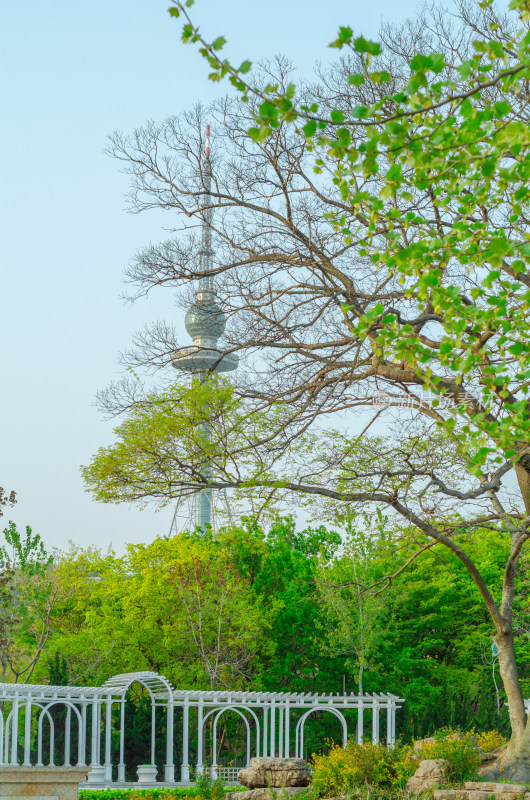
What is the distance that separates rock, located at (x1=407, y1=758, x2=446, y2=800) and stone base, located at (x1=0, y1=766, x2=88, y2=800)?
4.78 metres

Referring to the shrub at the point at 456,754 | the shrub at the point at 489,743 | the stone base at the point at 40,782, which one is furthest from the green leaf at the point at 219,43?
the shrub at the point at 489,743

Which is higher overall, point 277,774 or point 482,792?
point 482,792

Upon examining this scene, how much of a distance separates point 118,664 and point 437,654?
37.1 ft

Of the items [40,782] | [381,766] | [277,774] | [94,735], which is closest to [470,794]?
[381,766]

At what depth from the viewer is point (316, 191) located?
1217 centimetres

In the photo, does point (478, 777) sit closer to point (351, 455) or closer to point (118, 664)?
point (351, 455)

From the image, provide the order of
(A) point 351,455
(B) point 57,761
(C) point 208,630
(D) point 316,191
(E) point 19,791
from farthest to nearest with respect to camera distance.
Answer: (C) point 208,630, (B) point 57,761, (A) point 351,455, (D) point 316,191, (E) point 19,791

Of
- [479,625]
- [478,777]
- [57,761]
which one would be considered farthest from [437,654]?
[478,777]

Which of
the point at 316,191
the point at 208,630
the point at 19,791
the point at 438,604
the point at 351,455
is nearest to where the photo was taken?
the point at 19,791

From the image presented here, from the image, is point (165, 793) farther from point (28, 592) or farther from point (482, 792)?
point (28, 592)

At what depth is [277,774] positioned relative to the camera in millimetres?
13414

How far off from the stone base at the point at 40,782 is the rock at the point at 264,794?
12.2 feet

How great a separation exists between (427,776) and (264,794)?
7.37 ft

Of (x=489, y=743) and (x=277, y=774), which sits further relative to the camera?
(x=489, y=743)
